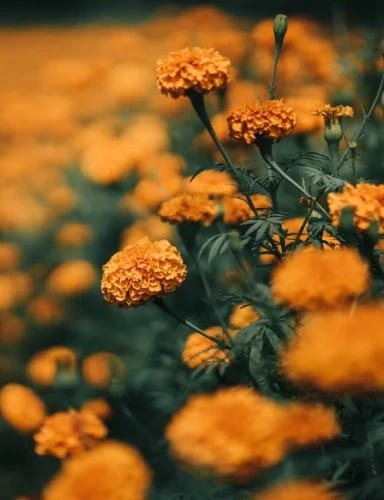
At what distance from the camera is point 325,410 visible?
1.16m

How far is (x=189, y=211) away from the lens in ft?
5.65

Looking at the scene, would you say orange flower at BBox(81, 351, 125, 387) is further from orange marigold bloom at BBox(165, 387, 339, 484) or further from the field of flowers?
orange marigold bloom at BBox(165, 387, 339, 484)

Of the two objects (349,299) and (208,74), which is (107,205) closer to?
(208,74)

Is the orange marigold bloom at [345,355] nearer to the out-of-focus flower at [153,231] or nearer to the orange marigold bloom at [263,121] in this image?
the orange marigold bloom at [263,121]

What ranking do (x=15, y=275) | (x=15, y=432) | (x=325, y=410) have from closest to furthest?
(x=325, y=410), (x=15, y=432), (x=15, y=275)

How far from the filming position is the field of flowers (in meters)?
1.10

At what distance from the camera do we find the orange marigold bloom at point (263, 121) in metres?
1.45

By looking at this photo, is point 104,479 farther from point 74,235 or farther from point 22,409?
point 74,235

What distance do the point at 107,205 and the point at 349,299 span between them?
2.53 meters

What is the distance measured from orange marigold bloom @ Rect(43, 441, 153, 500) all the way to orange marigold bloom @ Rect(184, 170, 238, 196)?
30.2 inches

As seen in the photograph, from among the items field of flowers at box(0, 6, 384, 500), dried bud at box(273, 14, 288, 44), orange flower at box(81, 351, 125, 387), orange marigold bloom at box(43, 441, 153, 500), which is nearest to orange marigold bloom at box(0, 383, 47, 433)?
field of flowers at box(0, 6, 384, 500)

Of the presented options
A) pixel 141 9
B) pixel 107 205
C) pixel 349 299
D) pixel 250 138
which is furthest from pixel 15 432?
pixel 141 9

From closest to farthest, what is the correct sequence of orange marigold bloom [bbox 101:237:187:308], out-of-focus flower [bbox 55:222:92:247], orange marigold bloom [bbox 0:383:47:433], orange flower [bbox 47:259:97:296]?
1. orange marigold bloom [bbox 101:237:187:308]
2. orange marigold bloom [bbox 0:383:47:433]
3. orange flower [bbox 47:259:97:296]
4. out-of-focus flower [bbox 55:222:92:247]

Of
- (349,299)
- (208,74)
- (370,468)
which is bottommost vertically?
(370,468)
